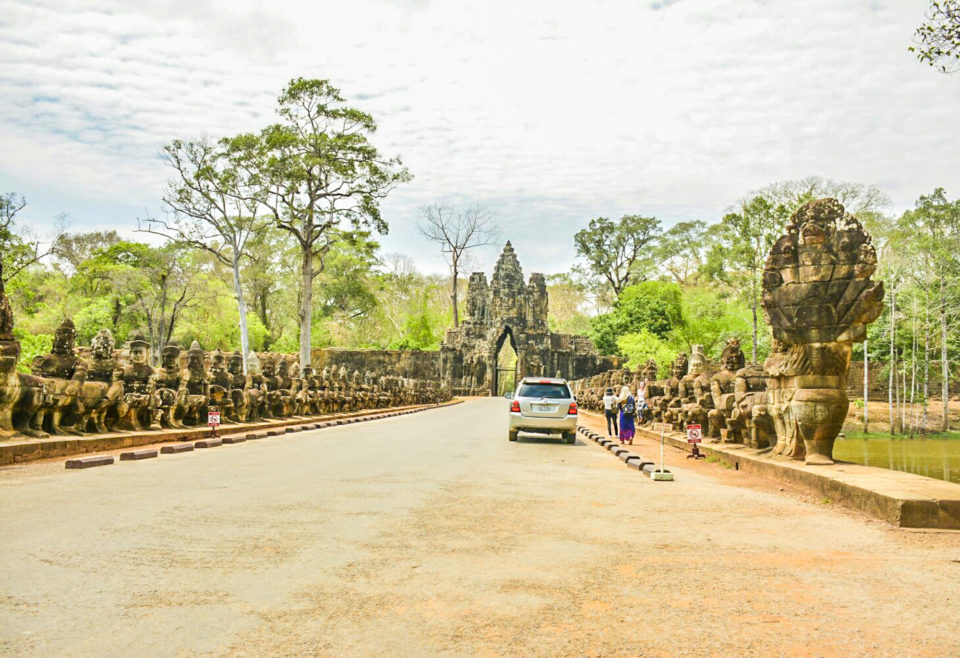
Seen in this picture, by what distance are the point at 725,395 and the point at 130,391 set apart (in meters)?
11.7

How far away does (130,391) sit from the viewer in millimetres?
14930

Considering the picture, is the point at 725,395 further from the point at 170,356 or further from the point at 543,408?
the point at 170,356

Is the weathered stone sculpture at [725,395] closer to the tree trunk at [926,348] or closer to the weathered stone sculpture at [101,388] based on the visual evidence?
the weathered stone sculpture at [101,388]

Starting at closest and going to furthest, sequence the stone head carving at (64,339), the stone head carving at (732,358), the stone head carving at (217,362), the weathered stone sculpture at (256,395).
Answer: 1. the stone head carving at (64,339)
2. the stone head carving at (732,358)
3. the stone head carving at (217,362)
4. the weathered stone sculpture at (256,395)

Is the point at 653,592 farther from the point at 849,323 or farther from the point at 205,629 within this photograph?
the point at 849,323

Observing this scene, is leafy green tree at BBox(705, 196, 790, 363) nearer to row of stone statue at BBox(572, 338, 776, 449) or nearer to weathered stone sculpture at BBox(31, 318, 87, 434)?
row of stone statue at BBox(572, 338, 776, 449)

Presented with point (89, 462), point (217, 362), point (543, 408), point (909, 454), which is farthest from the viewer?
point (909, 454)

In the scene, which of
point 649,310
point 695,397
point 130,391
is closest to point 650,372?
point 695,397

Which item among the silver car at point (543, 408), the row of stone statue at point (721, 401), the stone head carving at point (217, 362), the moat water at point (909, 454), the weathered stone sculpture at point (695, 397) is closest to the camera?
the row of stone statue at point (721, 401)

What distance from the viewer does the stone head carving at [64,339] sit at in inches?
499

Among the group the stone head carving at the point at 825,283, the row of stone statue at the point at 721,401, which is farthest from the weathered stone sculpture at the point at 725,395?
the stone head carving at the point at 825,283

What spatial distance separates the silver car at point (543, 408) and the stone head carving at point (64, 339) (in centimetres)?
917

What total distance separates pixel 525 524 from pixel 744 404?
7.33 meters

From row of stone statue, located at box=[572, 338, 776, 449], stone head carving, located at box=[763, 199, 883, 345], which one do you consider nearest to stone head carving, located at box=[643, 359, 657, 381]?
row of stone statue, located at box=[572, 338, 776, 449]
